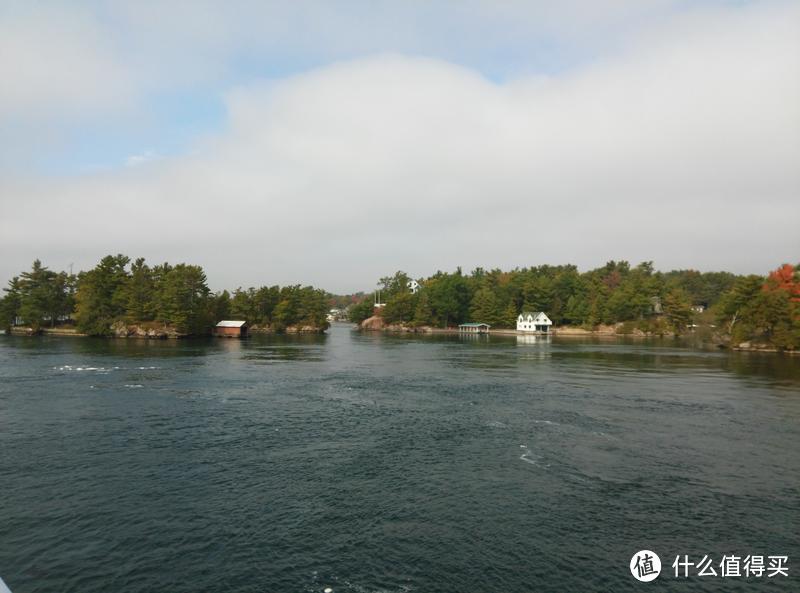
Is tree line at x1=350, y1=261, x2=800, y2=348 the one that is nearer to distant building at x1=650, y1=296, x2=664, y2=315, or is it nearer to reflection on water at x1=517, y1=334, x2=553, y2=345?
distant building at x1=650, y1=296, x2=664, y2=315

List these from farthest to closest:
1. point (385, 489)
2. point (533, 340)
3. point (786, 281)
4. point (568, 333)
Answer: point (568, 333), point (533, 340), point (786, 281), point (385, 489)

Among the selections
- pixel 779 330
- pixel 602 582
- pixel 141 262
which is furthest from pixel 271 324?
pixel 602 582

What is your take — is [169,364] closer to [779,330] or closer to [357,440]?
[357,440]

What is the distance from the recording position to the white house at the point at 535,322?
14012 cm

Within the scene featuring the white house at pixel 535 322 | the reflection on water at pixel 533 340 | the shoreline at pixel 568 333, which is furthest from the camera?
the white house at pixel 535 322

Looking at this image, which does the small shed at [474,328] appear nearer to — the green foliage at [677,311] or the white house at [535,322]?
the white house at [535,322]

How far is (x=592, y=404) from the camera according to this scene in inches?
1196

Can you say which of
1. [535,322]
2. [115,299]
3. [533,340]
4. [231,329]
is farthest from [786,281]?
[115,299]

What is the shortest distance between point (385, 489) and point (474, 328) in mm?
141641

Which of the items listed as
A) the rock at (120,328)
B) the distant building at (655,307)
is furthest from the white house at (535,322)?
the rock at (120,328)

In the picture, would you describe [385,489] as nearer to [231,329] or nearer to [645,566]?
[645,566]

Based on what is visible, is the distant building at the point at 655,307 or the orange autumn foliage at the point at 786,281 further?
the distant building at the point at 655,307

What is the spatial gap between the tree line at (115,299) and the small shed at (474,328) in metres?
69.8

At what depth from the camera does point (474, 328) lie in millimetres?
155500
